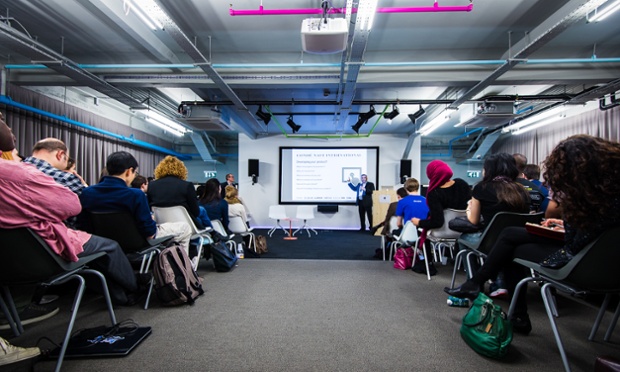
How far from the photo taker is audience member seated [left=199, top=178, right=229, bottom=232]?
3994 millimetres

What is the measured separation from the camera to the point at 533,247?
174 cm

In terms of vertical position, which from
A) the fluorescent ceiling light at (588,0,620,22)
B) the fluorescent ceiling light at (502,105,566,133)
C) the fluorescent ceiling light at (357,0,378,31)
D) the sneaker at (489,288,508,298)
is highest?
the fluorescent ceiling light at (588,0,620,22)

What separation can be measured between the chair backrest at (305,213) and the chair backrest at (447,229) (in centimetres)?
545

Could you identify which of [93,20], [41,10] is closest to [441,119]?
[93,20]

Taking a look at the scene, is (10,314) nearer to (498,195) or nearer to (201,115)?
(498,195)

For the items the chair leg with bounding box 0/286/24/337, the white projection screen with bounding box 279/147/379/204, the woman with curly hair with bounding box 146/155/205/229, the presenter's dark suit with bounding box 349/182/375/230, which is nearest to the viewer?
the chair leg with bounding box 0/286/24/337

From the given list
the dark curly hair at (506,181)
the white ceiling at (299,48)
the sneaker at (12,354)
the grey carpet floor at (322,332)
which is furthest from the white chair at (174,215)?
the dark curly hair at (506,181)

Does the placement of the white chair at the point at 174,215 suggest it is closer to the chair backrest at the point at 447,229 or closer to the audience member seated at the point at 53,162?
the audience member seated at the point at 53,162

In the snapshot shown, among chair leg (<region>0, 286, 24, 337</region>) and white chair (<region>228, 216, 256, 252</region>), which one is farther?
white chair (<region>228, 216, 256, 252</region>)

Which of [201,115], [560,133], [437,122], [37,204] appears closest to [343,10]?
[37,204]

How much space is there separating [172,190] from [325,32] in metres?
2.00

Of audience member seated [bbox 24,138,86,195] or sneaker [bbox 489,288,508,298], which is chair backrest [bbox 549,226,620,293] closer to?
sneaker [bbox 489,288,508,298]

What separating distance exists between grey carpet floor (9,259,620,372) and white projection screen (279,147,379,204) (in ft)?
19.6

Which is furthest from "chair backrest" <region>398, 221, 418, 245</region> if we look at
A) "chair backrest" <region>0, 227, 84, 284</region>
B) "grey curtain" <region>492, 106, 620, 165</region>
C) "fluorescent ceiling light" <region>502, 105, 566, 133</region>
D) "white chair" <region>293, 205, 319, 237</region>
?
"white chair" <region>293, 205, 319, 237</region>
